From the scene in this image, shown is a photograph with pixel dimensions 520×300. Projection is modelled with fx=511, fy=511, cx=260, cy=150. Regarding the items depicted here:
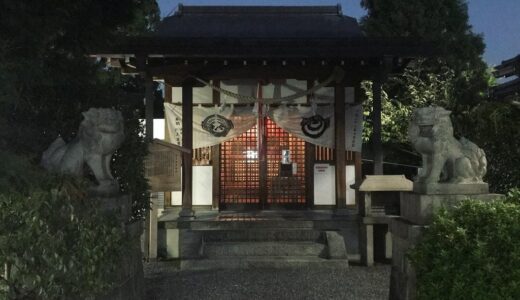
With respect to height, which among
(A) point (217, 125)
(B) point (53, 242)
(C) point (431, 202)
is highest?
(A) point (217, 125)

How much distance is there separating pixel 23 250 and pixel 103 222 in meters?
0.95

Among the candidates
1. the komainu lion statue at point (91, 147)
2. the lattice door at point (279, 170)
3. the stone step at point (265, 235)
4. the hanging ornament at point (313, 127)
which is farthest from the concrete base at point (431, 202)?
the lattice door at point (279, 170)

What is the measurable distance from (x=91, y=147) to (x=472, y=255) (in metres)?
3.56

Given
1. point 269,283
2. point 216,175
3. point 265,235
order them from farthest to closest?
point 216,175
point 265,235
point 269,283

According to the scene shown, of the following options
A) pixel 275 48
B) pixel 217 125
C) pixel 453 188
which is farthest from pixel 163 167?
pixel 453 188

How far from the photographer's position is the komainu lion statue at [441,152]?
508 centimetres

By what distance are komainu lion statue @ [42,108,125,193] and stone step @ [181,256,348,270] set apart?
392 centimetres

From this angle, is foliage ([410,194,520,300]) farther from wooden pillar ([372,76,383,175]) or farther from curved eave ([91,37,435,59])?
wooden pillar ([372,76,383,175])

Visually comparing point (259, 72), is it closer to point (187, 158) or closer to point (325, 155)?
point (187, 158)

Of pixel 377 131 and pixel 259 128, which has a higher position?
pixel 259 128

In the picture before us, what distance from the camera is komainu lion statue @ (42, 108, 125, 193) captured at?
485 centimetres

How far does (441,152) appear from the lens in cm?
510

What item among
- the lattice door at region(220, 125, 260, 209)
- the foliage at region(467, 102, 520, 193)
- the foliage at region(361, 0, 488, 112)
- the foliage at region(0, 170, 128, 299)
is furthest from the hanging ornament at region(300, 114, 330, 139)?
the foliage at region(0, 170, 128, 299)

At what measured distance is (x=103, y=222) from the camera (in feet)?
14.3
